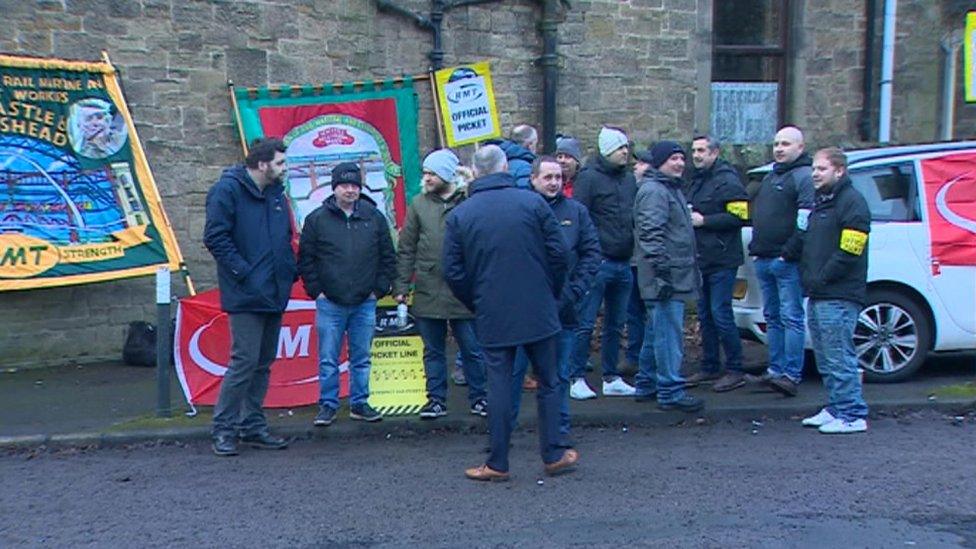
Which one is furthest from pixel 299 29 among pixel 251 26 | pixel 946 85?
pixel 946 85

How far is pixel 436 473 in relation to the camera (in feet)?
21.8

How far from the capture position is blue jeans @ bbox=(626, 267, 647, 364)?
29.0 feet

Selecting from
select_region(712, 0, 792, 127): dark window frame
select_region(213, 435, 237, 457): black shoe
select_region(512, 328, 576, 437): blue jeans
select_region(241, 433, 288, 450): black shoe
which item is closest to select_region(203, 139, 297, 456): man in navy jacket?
select_region(213, 435, 237, 457): black shoe

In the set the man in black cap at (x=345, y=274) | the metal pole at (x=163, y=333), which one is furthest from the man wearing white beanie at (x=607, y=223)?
the metal pole at (x=163, y=333)

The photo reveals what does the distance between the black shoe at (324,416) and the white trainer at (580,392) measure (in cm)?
192

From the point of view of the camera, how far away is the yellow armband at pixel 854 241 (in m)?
7.22

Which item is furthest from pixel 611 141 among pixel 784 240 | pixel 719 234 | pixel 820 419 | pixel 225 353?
pixel 225 353

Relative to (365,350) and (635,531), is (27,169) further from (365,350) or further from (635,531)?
(635,531)

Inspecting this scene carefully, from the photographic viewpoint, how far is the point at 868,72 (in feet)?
45.3

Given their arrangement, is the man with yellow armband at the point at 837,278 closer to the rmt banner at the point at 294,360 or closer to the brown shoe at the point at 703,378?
the brown shoe at the point at 703,378

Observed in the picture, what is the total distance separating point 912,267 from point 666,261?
243cm

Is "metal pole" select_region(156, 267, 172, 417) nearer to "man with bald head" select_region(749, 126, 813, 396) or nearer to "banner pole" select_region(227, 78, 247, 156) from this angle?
"banner pole" select_region(227, 78, 247, 156)

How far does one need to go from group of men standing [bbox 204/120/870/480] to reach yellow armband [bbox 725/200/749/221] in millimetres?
14

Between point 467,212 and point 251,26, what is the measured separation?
16.8 feet
